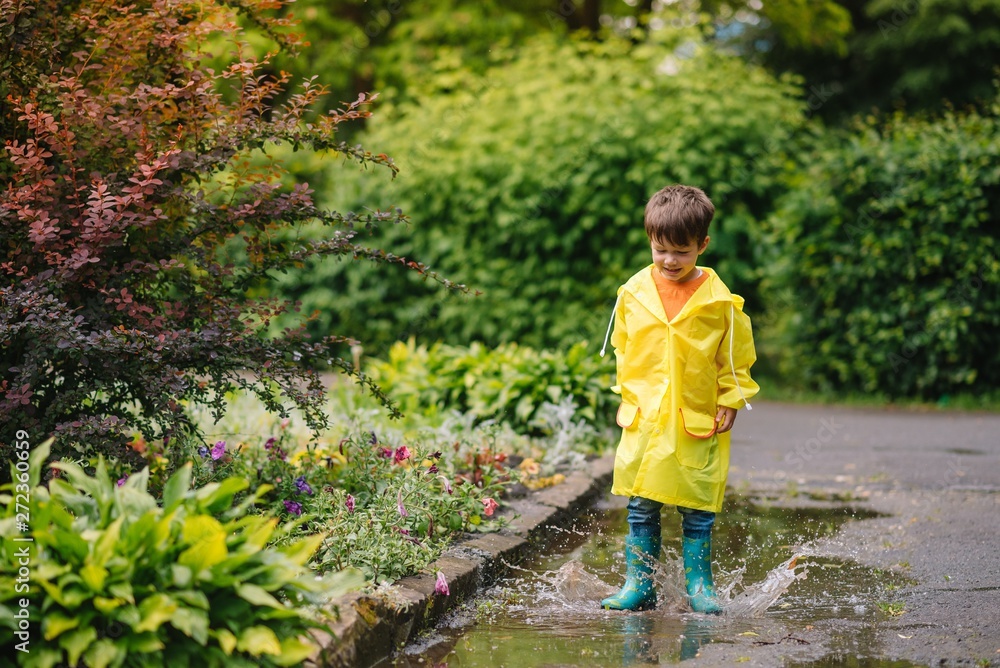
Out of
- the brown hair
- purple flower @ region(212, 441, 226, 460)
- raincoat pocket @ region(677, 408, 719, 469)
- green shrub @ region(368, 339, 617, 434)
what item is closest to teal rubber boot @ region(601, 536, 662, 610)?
raincoat pocket @ region(677, 408, 719, 469)

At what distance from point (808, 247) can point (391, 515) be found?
21.7 feet

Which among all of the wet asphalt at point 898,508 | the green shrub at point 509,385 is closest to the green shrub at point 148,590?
the wet asphalt at point 898,508

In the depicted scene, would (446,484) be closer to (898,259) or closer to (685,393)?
(685,393)

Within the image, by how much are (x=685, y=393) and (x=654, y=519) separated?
1.57 feet

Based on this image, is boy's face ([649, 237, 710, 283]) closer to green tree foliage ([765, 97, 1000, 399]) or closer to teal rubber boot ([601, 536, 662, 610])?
teal rubber boot ([601, 536, 662, 610])

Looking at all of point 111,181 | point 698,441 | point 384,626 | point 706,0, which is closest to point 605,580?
point 698,441

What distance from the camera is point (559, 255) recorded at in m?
10.5

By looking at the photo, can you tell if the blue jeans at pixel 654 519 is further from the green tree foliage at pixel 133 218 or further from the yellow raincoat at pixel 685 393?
the green tree foliage at pixel 133 218

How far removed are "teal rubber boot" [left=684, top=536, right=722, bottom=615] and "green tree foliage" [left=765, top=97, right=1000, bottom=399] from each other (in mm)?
5837

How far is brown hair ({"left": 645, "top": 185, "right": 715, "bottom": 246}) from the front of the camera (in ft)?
12.0

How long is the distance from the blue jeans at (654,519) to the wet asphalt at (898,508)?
52 centimetres

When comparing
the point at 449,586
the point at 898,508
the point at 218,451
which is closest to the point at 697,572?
the point at 449,586

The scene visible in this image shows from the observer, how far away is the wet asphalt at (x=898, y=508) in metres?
3.24

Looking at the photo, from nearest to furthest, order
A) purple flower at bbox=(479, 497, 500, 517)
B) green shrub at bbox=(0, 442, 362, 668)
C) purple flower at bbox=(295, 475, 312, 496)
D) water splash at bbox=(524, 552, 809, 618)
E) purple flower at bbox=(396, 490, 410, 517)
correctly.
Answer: green shrub at bbox=(0, 442, 362, 668) < water splash at bbox=(524, 552, 809, 618) < purple flower at bbox=(396, 490, 410, 517) < purple flower at bbox=(295, 475, 312, 496) < purple flower at bbox=(479, 497, 500, 517)
